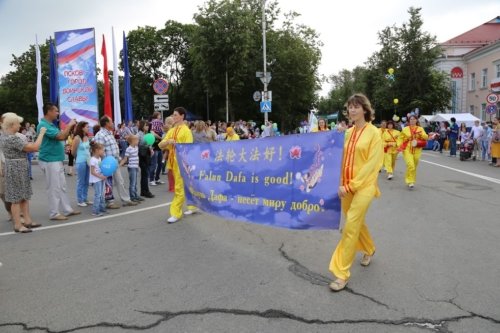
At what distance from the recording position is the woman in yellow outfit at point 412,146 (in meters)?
11.5

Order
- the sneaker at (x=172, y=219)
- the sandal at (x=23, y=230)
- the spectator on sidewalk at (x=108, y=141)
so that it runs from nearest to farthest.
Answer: the sandal at (x=23, y=230), the sneaker at (x=172, y=219), the spectator on sidewalk at (x=108, y=141)

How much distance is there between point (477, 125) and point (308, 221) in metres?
20.3

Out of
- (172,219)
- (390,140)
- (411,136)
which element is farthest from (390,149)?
(172,219)

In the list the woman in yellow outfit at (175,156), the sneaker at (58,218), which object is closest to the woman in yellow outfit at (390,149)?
the woman in yellow outfit at (175,156)

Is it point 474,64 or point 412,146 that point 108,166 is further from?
point 474,64

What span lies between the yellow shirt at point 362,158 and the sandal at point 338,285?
2.94 ft

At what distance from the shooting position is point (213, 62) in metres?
34.6

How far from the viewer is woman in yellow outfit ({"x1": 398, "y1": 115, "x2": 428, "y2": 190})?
11.5m

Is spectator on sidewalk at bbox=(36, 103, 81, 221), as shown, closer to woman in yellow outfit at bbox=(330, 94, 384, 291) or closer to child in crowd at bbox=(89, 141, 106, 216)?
child in crowd at bbox=(89, 141, 106, 216)

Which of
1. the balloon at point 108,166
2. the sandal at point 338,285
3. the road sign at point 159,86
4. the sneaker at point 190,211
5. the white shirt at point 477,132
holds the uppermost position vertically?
the road sign at point 159,86

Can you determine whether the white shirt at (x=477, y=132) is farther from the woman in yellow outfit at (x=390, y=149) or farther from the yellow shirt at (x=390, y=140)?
the woman in yellow outfit at (x=390, y=149)

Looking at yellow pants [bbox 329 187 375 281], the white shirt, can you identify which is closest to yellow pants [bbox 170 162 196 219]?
yellow pants [bbox 329 187 375 281]

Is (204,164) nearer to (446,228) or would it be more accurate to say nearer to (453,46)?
(446,228)

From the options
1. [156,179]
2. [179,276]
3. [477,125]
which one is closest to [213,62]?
[477,125]
